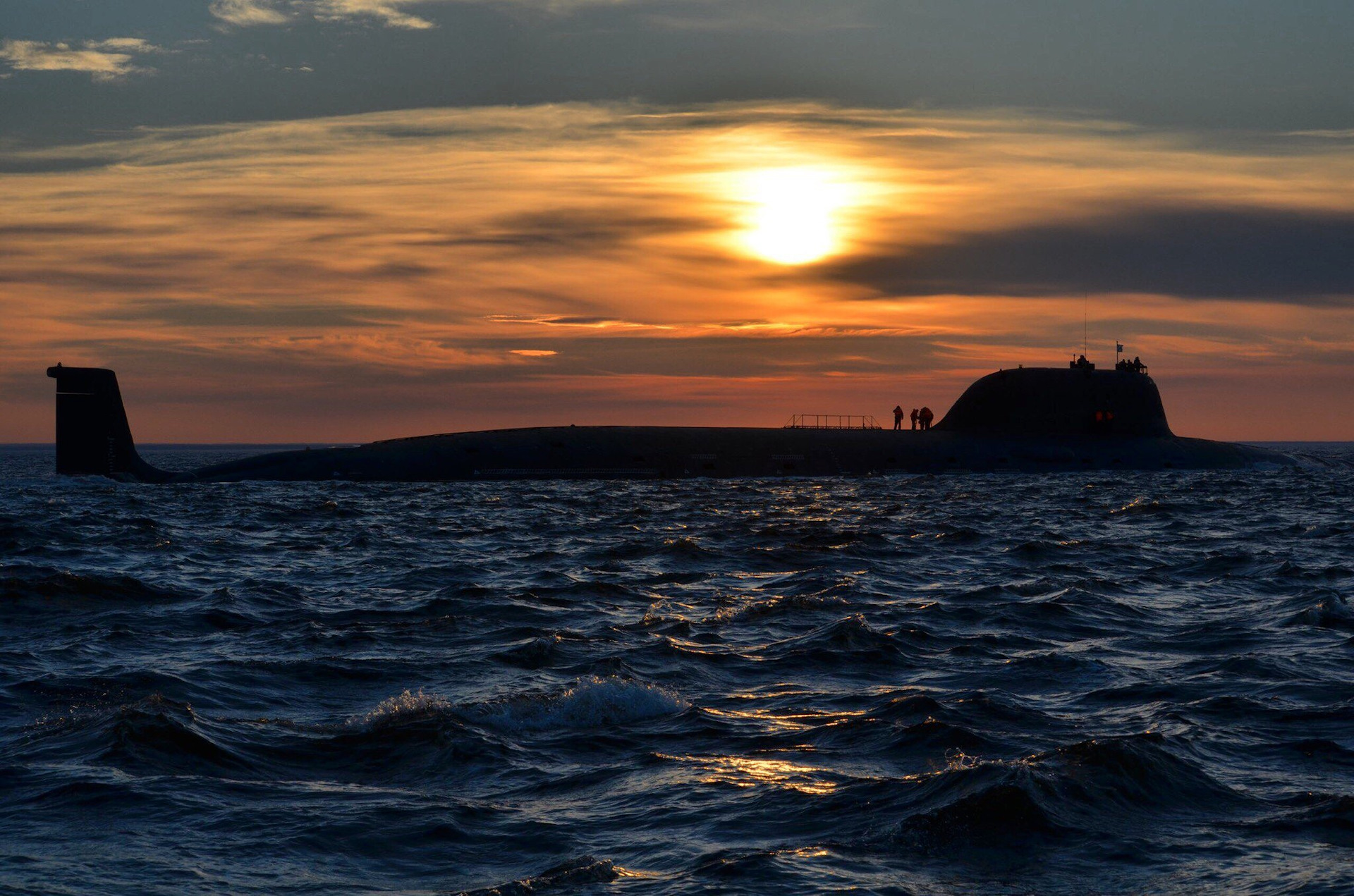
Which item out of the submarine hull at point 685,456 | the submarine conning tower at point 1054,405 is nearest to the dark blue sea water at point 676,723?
the submarine hull at point 685,456

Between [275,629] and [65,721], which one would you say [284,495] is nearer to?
[275,629]

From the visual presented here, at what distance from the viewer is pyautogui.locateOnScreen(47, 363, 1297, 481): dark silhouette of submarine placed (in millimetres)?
50281

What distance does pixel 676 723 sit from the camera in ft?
40.6

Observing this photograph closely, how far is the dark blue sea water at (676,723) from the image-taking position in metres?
8.59

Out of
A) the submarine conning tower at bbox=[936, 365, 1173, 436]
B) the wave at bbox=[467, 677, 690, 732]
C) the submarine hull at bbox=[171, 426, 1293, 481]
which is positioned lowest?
the wave at bbox=[467, 677, 690, 732]

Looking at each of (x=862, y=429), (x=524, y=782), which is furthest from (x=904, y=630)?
(x=862, y=429)

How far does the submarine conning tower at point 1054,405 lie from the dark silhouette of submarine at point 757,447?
0.18ft

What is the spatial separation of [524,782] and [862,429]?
5776 cm

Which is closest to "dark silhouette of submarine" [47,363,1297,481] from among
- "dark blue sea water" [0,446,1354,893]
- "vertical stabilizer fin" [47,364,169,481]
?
"vertical stabilizer fin" [47,364,169,481]

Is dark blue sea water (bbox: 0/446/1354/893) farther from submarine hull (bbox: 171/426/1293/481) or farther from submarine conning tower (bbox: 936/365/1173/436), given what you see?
submarine conning tower (bbox: 936/365/1173/436)

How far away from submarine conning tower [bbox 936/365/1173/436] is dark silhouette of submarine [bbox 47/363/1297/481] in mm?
54

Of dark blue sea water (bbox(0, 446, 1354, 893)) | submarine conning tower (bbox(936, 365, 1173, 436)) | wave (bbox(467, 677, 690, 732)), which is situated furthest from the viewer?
submarine conning tower (bbox(936, 365, 1173, 436))

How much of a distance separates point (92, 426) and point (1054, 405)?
45.6 metres

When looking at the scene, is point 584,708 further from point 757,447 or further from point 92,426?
point 757,447
